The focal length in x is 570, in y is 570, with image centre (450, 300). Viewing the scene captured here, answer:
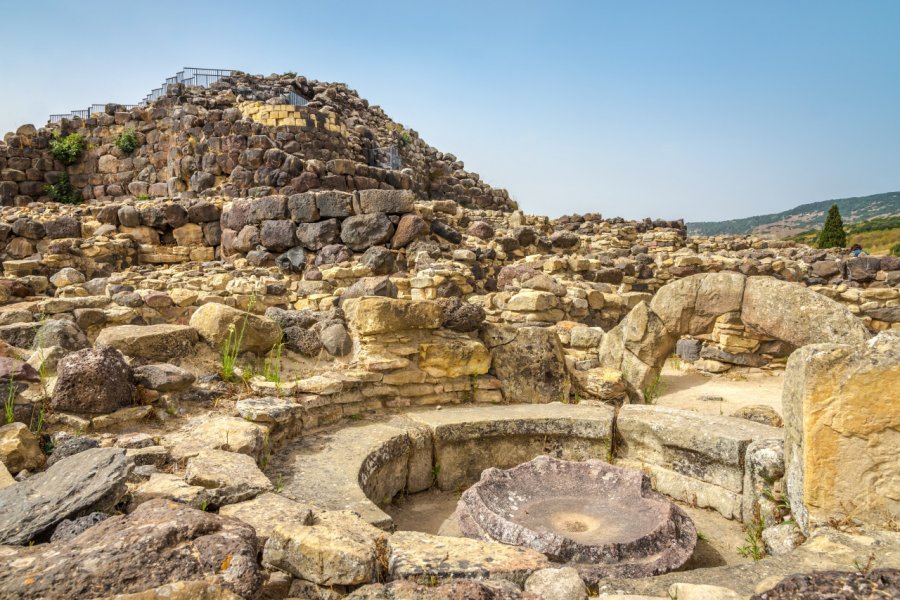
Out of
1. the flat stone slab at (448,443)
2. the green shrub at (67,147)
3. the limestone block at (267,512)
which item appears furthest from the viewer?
the green shrub at (67,147)

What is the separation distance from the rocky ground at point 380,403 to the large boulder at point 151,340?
0.8 inches

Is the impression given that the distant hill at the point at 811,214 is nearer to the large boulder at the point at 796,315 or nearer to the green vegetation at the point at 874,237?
the green vegetation at the point at 874,237

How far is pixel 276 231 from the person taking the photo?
9656 mm

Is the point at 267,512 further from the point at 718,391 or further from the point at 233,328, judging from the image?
the point at 718,391

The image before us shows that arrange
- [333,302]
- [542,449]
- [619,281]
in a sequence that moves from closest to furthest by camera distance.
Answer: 1. [542,449]
2. [333,302]
3. [619,281]

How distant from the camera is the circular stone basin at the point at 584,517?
325 centimetres

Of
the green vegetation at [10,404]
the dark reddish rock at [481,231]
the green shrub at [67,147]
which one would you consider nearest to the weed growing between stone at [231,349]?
the green vegetation at [10,404]

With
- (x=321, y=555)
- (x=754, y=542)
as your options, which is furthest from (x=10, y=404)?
(x=754, y=542)

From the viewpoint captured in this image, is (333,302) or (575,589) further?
(333,302)

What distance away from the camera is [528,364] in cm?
558

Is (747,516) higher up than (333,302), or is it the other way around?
(333,302)

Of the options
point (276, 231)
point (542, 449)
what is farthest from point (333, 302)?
point (542, 449)

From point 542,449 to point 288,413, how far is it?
2156 mm

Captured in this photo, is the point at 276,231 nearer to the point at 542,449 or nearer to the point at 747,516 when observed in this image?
the point at 542,449
